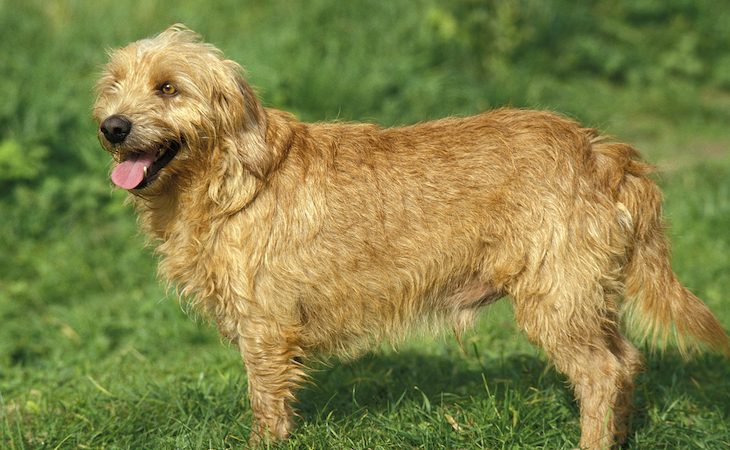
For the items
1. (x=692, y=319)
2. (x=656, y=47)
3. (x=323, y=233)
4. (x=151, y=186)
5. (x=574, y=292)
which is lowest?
(x=656, y=47)

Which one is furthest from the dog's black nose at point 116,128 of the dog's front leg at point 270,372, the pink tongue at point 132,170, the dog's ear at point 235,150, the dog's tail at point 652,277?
the dog's tail at point 652,277

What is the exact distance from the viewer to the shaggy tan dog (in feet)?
12.9

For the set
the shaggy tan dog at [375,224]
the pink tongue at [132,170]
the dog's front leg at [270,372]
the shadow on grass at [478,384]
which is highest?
the pink tongue at [132,170]

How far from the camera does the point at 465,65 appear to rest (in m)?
9.55

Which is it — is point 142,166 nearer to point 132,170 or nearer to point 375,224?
point 132,170

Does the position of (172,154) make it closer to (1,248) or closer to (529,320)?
(529,320)

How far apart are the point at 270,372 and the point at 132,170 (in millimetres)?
1064

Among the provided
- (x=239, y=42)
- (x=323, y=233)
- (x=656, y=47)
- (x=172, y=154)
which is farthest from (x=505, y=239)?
(x=656, y=47)

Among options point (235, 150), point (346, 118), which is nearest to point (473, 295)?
point (235, 150)

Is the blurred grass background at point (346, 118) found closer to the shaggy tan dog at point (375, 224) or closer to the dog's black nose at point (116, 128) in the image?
the shaggy tan dog at point (375, 224)

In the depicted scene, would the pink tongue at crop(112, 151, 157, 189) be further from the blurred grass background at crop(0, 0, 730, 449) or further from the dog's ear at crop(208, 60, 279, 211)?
the blurred grass background at crop(0, 0, 730, 449)

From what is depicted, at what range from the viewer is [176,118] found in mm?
3885

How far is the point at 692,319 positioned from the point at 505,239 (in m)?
0.97

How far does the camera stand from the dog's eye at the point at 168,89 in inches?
155
